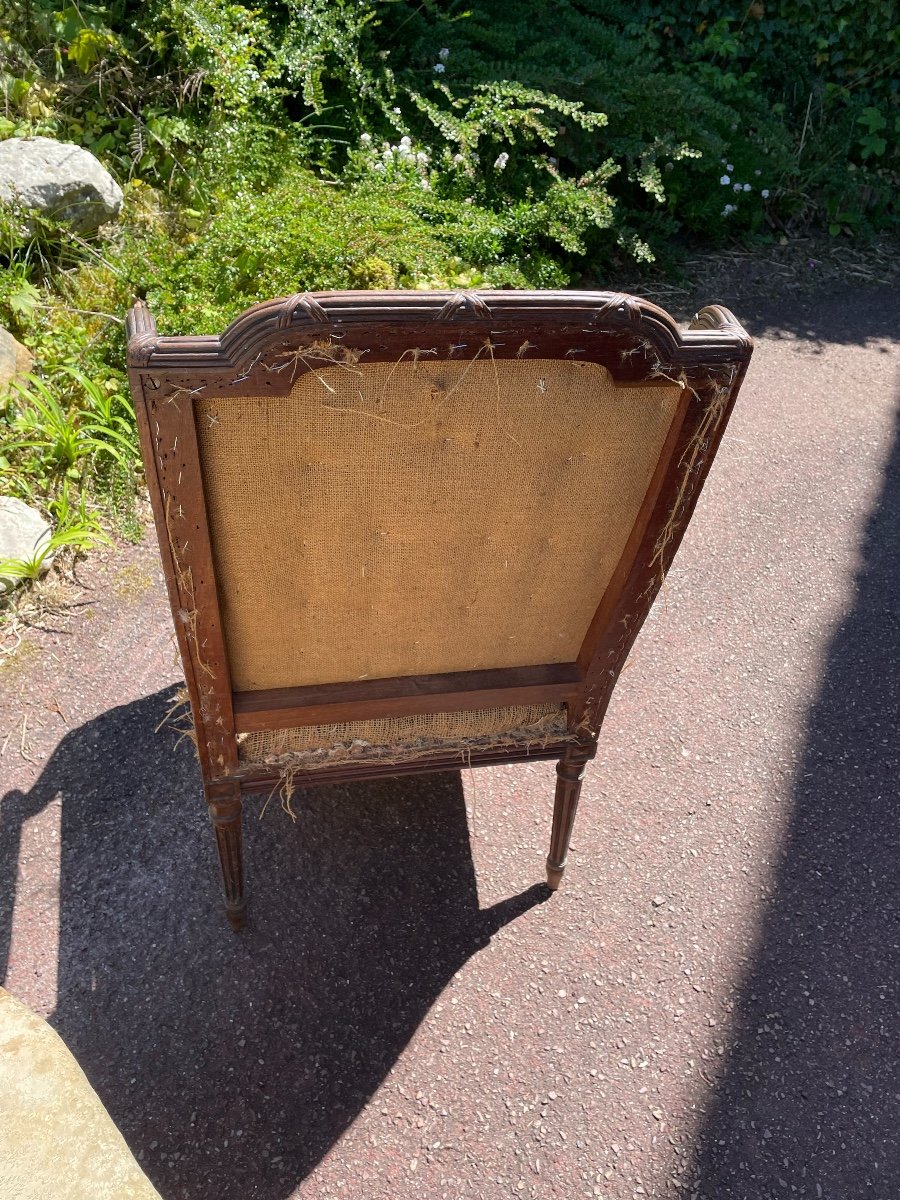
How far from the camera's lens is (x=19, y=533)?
2.60 meters

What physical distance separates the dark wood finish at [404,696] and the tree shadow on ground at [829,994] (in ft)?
2.88

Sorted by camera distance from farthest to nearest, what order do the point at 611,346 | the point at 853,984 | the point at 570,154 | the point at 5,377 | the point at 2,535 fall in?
the point at 570,154, the point at 5,377, the point at 2,535, the point at 853,984, the point at 611,346

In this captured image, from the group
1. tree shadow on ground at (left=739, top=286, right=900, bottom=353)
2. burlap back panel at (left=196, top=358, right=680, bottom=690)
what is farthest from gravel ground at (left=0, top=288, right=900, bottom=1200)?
tree shadow on ground at (left=739, top=286, right=900, bottom=353)

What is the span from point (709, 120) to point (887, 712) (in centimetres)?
333

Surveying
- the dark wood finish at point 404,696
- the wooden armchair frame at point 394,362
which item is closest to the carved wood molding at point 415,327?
the wooden armchair frame at point 394,362

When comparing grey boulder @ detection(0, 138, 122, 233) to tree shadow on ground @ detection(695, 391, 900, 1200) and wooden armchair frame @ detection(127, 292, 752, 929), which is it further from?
tree shadow on ground @ detection(695, 391, 900, 1200)

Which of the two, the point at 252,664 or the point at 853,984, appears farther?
the point at 853,984

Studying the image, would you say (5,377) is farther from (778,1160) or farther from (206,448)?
(778,1160)

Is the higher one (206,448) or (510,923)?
(206,448)

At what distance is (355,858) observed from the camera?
2.10m

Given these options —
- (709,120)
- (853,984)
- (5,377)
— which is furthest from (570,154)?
(853,984)

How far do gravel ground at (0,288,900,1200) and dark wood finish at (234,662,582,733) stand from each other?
2.08 feet

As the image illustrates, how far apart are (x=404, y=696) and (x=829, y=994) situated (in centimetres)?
119

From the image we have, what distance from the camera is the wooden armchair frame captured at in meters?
1.02
